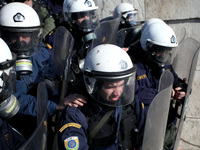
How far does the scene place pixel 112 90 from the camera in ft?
6.58

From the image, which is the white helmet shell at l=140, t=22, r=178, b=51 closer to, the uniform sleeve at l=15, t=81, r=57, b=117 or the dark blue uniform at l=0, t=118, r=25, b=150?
the uniform sleeve at l=15, t=81, r=57, b=117

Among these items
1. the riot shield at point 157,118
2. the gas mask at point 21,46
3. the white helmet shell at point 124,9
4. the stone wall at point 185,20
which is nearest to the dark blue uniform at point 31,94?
the gas mask at point 21,46

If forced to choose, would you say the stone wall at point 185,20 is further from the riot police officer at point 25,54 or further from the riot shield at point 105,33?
the riot police officer at point 25,54

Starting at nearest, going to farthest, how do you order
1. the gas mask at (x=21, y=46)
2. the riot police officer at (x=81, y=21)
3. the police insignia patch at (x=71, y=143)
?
the police insignia patch at (x=71, y=143), the gas mask at (x=21, y=46), the riot police officer at (x=81, y=21)

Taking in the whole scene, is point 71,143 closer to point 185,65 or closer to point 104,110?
point 104,110

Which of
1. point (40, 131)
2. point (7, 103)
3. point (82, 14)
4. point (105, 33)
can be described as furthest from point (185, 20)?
point (40, 131)

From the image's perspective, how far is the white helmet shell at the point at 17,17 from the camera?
276 centimetres

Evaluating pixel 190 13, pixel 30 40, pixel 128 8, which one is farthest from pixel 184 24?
pixel 30 40

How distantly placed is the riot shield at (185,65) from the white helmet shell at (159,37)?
0.53 ft

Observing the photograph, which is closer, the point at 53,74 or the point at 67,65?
the point at 67,65

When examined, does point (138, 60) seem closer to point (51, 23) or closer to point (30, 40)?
point (30, 40)

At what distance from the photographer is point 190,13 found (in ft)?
14.0

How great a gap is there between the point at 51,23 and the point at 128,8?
4.70 feet

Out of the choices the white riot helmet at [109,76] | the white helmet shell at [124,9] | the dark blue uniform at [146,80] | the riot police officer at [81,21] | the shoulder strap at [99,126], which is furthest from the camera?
the white helmet shell at [124,9]
